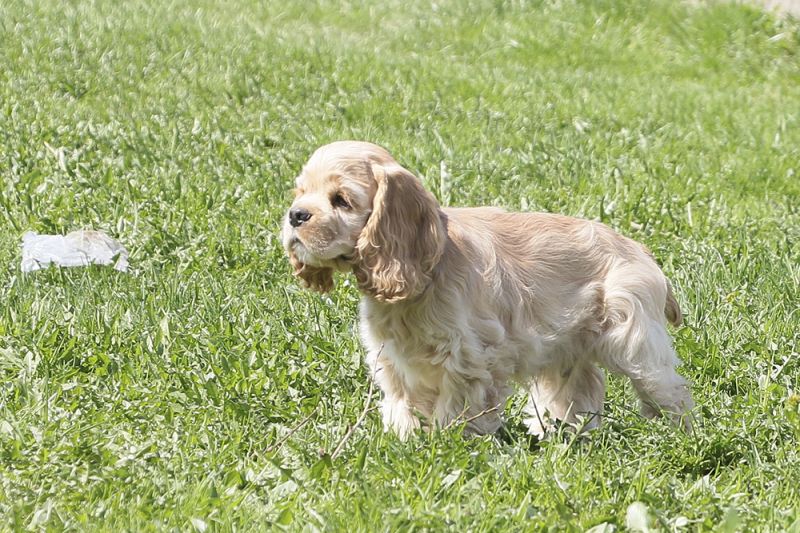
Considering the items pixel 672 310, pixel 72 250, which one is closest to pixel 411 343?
pixel 672 310

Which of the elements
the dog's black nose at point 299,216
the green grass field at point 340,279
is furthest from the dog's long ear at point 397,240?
the green grass field at point 340,279

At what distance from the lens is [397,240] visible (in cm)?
438

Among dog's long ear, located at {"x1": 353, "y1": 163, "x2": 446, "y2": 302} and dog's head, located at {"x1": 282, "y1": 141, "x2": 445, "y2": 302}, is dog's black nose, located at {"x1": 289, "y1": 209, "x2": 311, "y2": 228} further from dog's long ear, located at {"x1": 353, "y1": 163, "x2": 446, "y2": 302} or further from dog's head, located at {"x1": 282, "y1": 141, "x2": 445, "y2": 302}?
dog's long ear, located at {"x1": 353, "y1": 163, "x2": 446, "y2": 302}

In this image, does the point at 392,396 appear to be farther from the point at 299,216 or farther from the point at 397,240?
the point at 299,216

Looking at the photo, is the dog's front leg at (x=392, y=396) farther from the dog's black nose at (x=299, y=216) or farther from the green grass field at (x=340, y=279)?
the dog's black nose at (x=299, y=216)

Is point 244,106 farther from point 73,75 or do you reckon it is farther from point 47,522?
point 47,522

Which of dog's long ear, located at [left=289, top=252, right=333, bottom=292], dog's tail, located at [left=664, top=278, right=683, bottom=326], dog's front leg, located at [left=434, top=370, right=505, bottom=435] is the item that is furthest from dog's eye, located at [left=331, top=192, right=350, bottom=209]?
dog's tail, located at [left=664, top=278, right=683, bottom=326]

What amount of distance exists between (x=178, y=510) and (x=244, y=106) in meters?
6.00

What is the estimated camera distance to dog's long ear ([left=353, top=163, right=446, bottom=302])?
4355 mm

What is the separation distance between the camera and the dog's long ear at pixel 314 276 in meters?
4.60

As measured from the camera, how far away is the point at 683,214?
24.7 feet

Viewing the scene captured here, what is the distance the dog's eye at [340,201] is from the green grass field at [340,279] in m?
0.87

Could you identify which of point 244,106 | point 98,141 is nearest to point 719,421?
point 98,141

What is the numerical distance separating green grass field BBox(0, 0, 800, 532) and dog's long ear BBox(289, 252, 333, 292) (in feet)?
1.66
